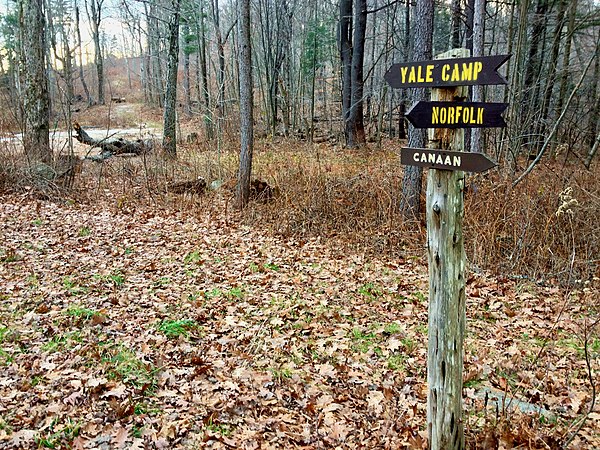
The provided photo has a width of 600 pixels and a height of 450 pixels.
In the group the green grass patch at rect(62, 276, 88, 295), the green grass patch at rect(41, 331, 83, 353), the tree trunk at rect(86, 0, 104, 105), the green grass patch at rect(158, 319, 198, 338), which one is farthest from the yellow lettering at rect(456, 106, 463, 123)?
the tree trunk at rect(86, 0, 104, 105)

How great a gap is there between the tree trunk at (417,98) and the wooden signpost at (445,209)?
14.1ft

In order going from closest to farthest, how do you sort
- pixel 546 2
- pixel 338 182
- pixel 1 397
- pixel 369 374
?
pixel 1 397 → pixel 369 374 → pixel 338 182 → pixel 546 2

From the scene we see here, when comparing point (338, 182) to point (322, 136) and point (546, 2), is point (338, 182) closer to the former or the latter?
point (546, 2)

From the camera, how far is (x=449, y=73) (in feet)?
9.18

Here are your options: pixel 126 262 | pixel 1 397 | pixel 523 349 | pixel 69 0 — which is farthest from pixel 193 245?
pixel 69 0

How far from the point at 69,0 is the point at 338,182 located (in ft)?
141

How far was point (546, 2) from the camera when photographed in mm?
14891

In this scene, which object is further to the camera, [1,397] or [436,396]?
[1,397]

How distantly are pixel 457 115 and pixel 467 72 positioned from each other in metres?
0.25

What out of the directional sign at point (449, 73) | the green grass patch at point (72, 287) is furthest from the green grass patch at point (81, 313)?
the directional sign at point (449, 73)

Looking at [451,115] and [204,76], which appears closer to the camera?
[451,115]

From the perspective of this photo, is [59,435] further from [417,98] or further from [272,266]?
[417,98]

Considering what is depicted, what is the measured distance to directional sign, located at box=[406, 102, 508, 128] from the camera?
2695 millimetres

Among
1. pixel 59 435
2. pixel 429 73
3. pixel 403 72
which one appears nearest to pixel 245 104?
pixel 403 72
